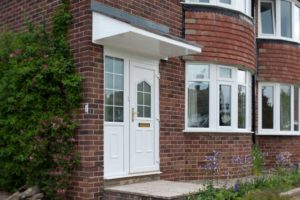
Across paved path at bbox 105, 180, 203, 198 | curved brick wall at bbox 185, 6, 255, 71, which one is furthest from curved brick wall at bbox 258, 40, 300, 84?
paved path at bbox 105, 180, 203, 198

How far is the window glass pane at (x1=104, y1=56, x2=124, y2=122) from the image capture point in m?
7.88

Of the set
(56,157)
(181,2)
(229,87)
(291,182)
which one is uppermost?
(181,2)

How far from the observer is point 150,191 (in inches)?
283

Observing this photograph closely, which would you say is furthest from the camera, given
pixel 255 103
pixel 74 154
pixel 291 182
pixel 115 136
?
pixel 255 103

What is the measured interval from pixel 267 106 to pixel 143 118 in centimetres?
640

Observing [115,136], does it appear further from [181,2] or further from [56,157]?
[181,2]

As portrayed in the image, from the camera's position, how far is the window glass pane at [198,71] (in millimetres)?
10125

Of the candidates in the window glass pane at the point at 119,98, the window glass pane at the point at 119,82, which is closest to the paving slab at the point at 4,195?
the window glass pane at the point at 119,98

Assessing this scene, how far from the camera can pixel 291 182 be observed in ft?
30.1

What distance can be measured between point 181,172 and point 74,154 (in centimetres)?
317

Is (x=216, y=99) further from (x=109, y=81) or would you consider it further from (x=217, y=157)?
(x=109, y=81)

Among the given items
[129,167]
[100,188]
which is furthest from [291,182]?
[100,188]

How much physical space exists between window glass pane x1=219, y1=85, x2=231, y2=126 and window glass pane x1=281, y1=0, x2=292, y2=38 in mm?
4730

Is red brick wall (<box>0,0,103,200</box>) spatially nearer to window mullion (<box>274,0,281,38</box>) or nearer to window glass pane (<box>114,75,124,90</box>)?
window glass pane (<box>114,75,124,90</box>)
